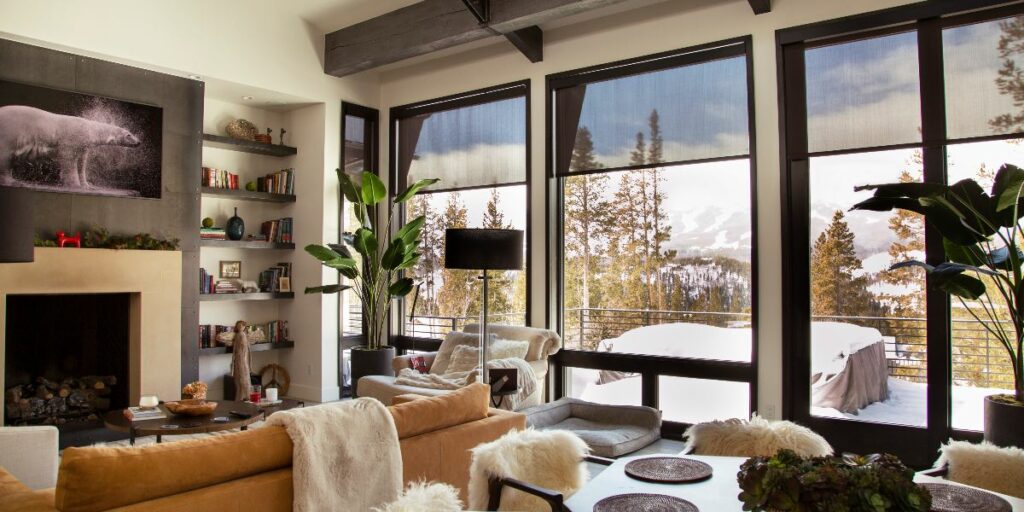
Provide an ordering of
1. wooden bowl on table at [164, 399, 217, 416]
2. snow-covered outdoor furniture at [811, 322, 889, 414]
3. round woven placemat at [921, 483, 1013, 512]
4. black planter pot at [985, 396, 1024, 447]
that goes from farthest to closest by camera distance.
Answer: snow-covered outdoor furniture at [811, 322, 889, 414], wooden bowl on table at [164, 399, 217, 416], black planter pot at [985, 396, 1024, 447], round woven placemat at [921, 483, 1013, 512]

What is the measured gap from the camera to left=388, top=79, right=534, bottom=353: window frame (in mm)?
6020

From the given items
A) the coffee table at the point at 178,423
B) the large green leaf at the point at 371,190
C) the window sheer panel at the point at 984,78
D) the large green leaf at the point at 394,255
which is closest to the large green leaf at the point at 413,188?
the large green leaf at the point at 371,190

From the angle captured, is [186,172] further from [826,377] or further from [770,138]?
[826,377]

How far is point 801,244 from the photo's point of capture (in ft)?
15.4

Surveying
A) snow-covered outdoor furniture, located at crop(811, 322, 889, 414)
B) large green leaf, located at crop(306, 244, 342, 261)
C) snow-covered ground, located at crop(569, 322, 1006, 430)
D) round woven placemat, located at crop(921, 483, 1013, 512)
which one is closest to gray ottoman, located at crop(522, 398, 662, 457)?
snow-covered ground, located at crop(569, 322, 1006, 430)

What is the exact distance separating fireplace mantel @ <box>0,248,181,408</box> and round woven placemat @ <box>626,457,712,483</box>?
445cm

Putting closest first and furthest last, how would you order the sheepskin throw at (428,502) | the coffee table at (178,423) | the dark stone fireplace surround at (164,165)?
the sheepskin throw at (428,502), the coffee table at (178,423), the dark stone fireplace surround at (164,165)

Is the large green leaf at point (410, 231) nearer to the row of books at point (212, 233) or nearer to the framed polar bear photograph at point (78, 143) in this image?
the row of books at point (212, 233)

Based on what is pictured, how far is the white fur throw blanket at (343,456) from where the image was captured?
85.6 inches

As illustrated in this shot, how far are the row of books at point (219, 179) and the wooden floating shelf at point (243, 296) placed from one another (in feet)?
3.35

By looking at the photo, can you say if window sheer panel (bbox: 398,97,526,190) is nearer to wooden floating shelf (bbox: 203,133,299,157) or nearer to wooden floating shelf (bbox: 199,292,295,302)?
wooden floating shelf (bbox: 203,133,299,157)

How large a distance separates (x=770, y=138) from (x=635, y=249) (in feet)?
4.28

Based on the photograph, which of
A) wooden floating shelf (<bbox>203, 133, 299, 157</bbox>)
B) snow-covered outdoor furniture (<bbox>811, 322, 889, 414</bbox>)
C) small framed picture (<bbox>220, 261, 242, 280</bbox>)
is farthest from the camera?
small framed picture (<bbox>220, 261, 242, 280</bbox>)

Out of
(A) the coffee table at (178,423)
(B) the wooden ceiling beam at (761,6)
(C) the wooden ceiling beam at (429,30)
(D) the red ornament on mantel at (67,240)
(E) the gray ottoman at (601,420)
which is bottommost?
(E) the gray ottoman at (601,420)
